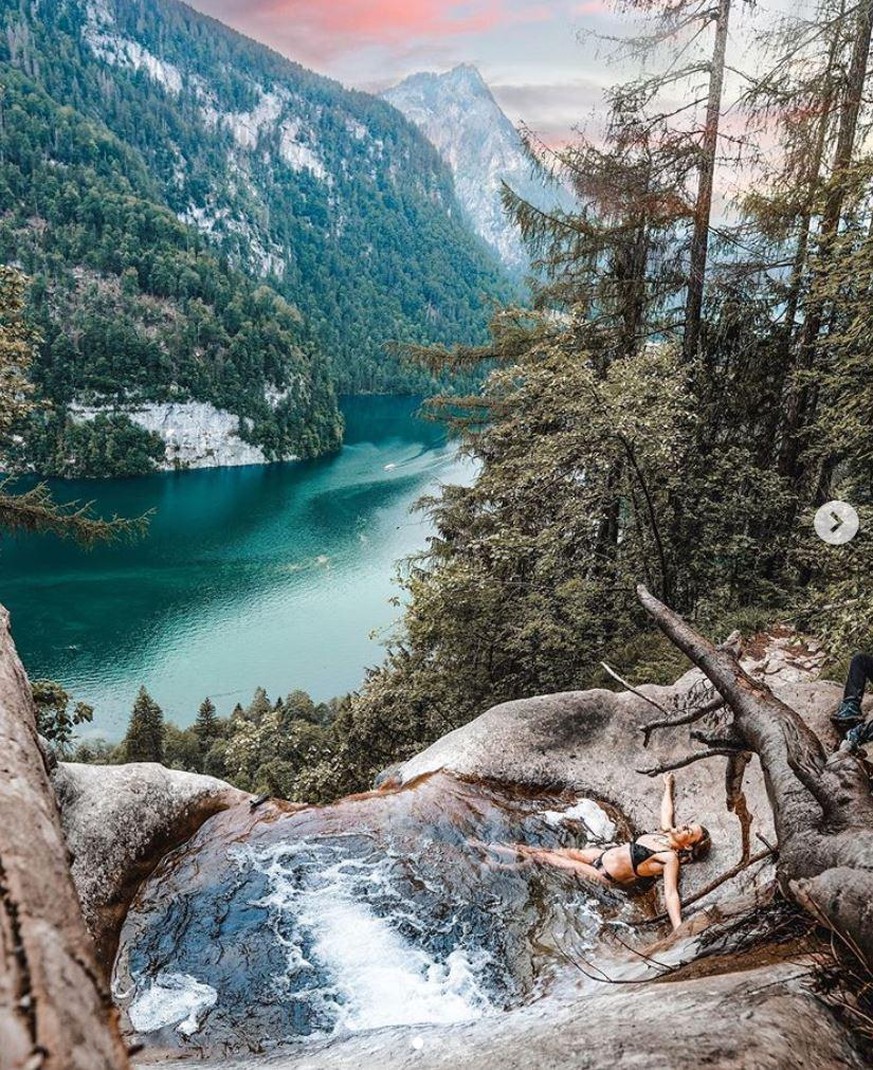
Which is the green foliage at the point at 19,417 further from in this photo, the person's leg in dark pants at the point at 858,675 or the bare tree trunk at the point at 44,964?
the person's leg in dark pants at the point at 858,675

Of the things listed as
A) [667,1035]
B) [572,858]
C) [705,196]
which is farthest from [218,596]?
[667,1035]

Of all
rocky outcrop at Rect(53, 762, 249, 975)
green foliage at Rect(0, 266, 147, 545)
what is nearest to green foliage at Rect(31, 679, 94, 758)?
rocky outcrop at Rect(53, 762, 249, 975)

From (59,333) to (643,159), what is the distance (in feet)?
425

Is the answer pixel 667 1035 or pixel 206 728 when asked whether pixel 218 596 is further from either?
pixel 667 1035

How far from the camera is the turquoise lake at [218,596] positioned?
42344 mm

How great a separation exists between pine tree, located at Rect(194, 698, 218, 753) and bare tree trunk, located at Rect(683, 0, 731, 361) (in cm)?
3290

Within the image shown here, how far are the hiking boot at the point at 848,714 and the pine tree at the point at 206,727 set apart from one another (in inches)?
1390

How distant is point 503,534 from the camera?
10609 mm

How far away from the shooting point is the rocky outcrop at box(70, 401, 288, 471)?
109062mm

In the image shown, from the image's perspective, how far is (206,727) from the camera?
3616cm

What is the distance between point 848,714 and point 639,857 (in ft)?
7.02

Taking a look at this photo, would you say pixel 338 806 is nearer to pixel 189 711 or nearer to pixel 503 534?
pixel 503 534

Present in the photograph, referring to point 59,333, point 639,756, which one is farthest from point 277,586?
point 59,333

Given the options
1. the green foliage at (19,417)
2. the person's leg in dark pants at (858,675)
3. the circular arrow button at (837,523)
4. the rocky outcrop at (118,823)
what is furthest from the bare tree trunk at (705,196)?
the rocky outcrop at (118,823)
